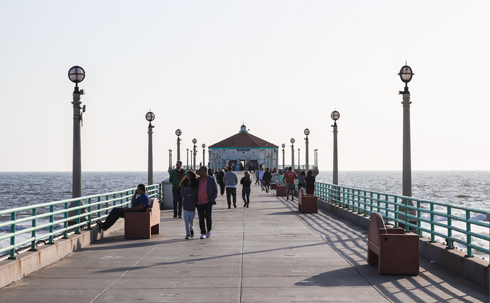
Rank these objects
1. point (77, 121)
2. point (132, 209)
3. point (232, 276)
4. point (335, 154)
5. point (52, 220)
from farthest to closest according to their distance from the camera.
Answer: point (335, 154)
point (77, 121)
point (132, 209)
point (52, 220)
point (232, 276)

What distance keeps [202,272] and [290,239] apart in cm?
511

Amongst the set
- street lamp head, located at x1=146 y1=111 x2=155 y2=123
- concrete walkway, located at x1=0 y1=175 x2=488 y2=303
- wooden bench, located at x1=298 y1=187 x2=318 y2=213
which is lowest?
concrete walkway, located at x1=0 y1=175 x2=488 y2=303

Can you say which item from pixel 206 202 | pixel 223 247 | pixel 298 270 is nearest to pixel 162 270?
pixel 298 270

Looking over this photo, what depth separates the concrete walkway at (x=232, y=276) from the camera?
791cm

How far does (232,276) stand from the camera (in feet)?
30.8

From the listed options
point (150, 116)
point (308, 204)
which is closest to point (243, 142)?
point (150, 116)

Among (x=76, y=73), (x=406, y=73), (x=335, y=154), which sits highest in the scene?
(x=406, y=73)

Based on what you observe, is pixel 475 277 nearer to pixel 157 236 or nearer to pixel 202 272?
pixel 202 272

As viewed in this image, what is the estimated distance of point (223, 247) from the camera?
13062 millimetres

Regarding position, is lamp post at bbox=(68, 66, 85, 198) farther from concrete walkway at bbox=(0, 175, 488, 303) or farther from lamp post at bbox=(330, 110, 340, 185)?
lamp post at bbox=(330, 110, 340, 185)

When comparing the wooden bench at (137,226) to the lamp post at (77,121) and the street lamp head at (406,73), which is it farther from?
the street lamp head at (406,73)

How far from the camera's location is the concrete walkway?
7.91 meters

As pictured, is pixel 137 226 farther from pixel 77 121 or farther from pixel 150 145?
pixel 150 145

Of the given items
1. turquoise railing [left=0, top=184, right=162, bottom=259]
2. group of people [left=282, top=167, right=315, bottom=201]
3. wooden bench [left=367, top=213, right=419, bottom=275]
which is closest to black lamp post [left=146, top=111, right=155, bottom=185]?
turquoise railing [left=0, top=184, right=162, bottom=259]
